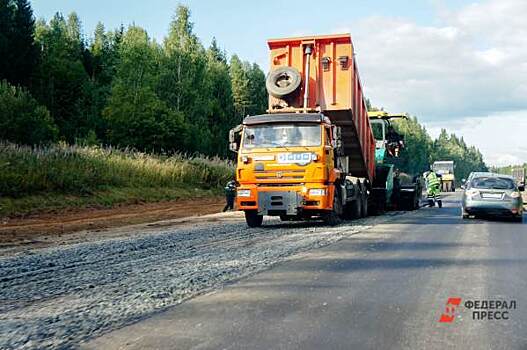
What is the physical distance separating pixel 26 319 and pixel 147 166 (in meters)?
21.5

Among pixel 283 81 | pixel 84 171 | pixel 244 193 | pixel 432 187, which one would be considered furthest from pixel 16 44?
pixel 244 193

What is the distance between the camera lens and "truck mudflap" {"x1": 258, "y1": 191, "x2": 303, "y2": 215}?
13125 millimetres

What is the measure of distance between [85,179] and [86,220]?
5201mm

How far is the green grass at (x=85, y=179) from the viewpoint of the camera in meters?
18.2

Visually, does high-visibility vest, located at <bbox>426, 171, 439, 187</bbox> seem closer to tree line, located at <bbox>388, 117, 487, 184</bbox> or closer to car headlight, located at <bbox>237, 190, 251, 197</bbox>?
car headlight, located at <bbox>237, 190, 251, 197</bbox>

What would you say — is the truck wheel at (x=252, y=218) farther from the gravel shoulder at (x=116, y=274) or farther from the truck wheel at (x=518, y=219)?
the truck wheel at (x=518, y=219)

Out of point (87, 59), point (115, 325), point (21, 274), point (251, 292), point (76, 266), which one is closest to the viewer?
point (115, 325)

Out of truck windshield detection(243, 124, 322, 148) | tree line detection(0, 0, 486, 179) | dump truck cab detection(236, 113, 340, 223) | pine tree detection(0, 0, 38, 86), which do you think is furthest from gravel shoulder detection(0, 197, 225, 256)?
pine tree detection(0, 0, 38, 86)

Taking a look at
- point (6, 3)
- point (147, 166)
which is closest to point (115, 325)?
point (147, 166)

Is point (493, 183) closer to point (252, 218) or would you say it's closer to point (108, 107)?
point (252, 218)

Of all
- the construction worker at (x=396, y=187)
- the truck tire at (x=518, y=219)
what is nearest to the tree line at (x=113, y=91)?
the construction worker at (x=396, y=187)

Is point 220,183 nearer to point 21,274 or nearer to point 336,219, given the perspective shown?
point 336,219

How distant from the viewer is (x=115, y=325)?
15.7 ft

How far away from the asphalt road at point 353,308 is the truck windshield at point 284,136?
14.5 ft
